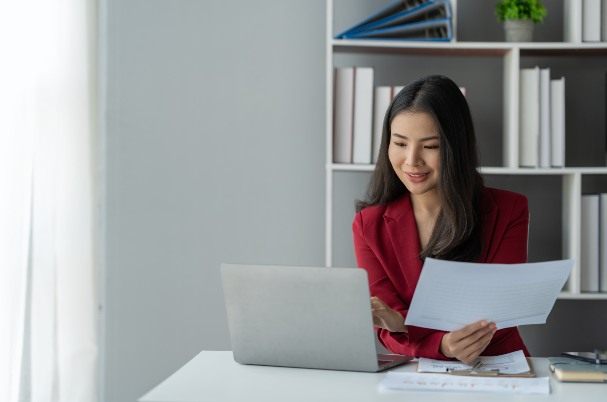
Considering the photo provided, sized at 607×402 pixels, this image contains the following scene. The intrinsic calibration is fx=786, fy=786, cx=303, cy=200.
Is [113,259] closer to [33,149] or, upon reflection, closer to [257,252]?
[257,252]

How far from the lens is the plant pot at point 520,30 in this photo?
2.61 m

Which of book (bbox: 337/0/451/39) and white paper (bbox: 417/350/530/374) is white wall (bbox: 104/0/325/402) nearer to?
book (bbox: 337/0/451/39)

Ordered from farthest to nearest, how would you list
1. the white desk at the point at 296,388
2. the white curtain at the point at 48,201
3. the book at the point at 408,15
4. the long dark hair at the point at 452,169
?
the book at the point at 408,15
the white curtain at the point at 48,201
the long dark hair at the point at 452,169
the white desk at the point at 296,388

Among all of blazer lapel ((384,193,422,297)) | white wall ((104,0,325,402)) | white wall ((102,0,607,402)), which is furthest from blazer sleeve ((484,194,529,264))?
white wall ((104,0,325,402))

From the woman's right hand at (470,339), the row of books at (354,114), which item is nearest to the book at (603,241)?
the row of books at (354,114)

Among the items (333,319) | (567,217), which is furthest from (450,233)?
(567,217)

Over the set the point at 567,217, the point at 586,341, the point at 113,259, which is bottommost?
the point at 586,341

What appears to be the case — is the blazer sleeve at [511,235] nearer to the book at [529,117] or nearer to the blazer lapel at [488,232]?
the blazer lapel at [488,232]

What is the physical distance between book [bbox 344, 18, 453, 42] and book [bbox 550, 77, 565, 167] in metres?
0.39

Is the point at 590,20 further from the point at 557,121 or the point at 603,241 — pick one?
the point at 603,241

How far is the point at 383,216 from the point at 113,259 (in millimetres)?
1203

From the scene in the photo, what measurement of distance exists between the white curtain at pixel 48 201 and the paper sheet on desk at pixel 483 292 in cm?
113

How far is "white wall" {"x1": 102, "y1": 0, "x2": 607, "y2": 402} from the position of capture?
2854 millimetres

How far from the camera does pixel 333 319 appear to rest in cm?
149
